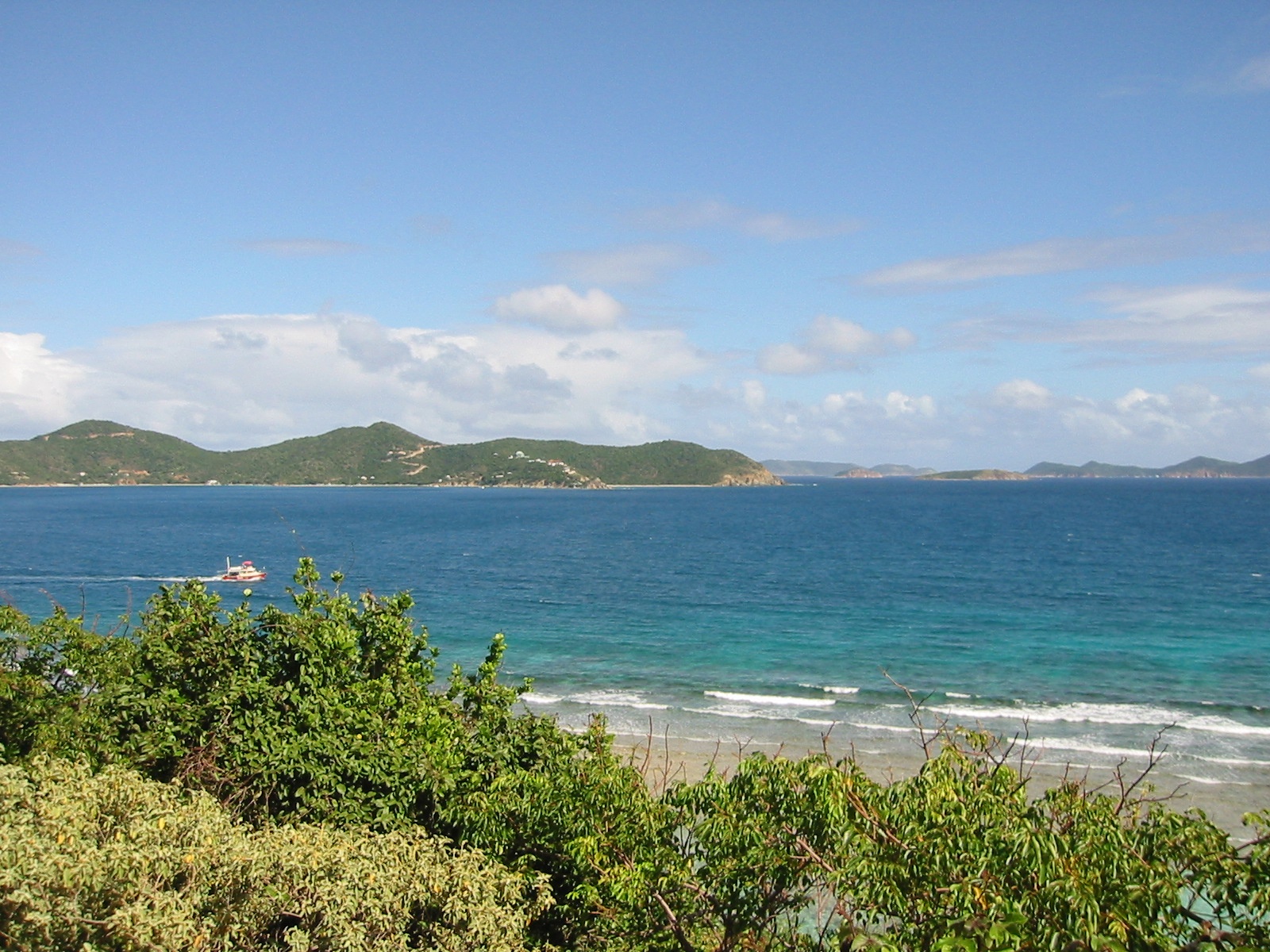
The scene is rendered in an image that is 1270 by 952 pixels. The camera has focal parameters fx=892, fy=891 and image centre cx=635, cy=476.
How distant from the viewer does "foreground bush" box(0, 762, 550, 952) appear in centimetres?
750

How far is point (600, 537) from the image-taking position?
320 feet

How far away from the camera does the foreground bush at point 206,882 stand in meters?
7.50

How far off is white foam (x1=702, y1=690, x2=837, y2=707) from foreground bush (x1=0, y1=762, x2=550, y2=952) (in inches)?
876

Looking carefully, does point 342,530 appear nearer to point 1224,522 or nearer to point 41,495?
point 1224,522

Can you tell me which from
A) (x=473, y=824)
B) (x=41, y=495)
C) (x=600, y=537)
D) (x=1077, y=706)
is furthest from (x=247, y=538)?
(x=41, y=495)

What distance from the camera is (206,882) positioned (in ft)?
27.5

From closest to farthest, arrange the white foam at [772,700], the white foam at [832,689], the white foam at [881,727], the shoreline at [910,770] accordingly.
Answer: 1. the shoreline at [910,770]
2. the white foam at [881,727]
3. the white foam at [772,700]
4. the white foam at [832,689]

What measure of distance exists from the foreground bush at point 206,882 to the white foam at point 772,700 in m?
22.3

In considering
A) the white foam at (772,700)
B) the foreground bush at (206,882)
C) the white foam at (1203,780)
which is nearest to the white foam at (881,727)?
the white foam at (772,700)

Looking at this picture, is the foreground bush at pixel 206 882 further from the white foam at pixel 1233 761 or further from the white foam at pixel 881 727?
the white foam at pixel 1233 761

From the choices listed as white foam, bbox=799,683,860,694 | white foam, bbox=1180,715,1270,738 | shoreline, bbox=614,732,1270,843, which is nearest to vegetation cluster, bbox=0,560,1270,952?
shoreline, bbox=614,732,1270,843

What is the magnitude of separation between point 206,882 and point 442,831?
4388 mm

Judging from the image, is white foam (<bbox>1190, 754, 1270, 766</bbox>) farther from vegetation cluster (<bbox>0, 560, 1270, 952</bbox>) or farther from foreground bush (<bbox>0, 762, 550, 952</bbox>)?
foreground bush (<bbox>0, 762, 550, 952</bbox>)

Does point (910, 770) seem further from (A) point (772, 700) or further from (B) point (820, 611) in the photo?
(B) point (820, 611)
